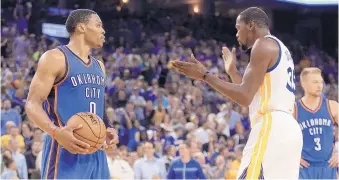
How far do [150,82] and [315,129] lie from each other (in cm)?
802

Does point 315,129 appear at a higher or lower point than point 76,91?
lower

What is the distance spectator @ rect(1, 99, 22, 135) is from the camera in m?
10.3

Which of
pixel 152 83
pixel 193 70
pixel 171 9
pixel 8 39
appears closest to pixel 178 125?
pixel 152 83

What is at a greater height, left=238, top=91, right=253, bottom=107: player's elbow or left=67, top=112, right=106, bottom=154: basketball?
left=238, top=91, right=253, bottom=107: player's elbow

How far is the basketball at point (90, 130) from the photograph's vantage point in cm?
437

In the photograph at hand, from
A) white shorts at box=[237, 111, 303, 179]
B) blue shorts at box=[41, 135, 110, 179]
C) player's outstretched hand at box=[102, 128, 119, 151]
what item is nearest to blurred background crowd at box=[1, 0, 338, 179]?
player's outstretched hand at box=[102, 128, 119, 151]

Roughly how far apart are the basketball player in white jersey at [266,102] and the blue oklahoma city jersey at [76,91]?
66 cm

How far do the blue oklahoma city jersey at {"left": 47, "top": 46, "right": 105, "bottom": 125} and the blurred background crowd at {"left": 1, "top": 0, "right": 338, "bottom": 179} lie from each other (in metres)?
0.41

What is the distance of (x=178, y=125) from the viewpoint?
1194cm

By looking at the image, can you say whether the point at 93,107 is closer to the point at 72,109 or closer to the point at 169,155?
the point at 72,109

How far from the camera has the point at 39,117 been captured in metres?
4.40

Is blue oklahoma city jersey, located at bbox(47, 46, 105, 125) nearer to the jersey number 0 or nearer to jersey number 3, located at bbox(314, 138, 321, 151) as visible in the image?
the jersey number 0

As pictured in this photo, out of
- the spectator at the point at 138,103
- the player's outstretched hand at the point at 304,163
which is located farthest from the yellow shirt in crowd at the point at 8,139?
the player's outstretched hand at the point at 304,163

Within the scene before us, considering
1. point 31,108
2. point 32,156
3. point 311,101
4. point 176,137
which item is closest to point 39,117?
point 31,108
